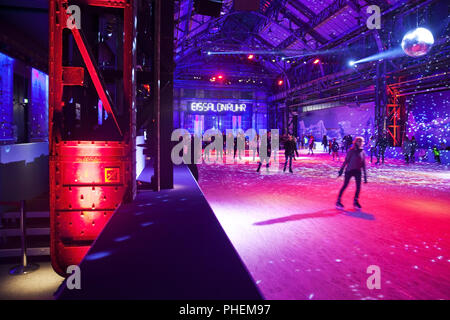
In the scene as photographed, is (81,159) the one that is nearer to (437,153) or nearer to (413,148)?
(413,148)

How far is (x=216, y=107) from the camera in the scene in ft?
94.0

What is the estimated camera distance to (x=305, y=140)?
27562mm

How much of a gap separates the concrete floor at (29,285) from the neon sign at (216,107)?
24955 mm

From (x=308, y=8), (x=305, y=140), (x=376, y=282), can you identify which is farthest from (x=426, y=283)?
(x=305, y=140)

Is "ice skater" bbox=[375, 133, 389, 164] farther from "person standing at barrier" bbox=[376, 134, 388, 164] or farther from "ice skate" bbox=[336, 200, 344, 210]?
"ice skate" bbox=[336, 200, 344, 210]

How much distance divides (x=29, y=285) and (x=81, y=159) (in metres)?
2.03

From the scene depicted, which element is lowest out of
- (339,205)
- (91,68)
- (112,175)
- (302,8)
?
(339,205)

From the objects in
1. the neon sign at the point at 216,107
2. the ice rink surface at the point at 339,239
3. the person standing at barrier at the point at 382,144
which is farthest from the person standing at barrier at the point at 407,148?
the neon sign at the point at 216,107

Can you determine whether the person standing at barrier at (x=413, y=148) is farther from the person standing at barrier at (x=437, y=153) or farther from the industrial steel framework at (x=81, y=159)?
the industrial steel framework at (x=81, y=159)

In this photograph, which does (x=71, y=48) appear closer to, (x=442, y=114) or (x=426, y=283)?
(x=426, y=283)

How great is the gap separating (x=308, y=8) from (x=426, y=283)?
18462 mm

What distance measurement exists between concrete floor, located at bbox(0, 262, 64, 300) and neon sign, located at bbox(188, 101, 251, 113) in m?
25.0

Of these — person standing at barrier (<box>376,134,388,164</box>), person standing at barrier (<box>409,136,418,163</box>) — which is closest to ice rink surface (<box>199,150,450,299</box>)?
person standing at barrier (<box>409,136,418,163</box>)

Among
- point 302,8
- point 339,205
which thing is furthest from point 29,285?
point 302,8
